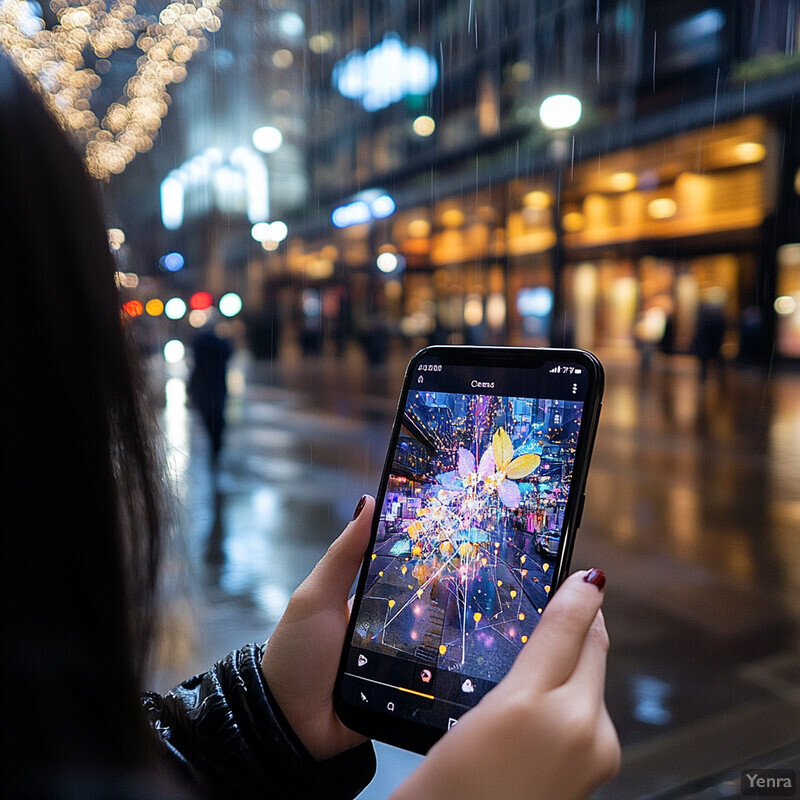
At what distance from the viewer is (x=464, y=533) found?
1089mm

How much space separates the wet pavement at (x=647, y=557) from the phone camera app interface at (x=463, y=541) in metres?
0.33

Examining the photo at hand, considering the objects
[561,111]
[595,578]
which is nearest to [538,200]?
[561,111]

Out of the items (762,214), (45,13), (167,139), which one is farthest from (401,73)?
(45,13)

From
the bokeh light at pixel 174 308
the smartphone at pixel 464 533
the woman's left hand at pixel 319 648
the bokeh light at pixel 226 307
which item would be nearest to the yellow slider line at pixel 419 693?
the smartphone at pixel 464 533

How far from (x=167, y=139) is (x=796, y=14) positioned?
1115 centimetres

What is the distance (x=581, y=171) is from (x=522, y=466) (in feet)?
56.7

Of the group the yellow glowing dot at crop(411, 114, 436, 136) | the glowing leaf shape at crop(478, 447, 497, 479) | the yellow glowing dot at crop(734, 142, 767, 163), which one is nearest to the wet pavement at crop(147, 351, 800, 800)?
the glowing leaf shape at crop(478, 447, 497, 479)

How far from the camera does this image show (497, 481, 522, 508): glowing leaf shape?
1045 mm

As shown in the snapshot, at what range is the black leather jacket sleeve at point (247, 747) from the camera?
1088 mm

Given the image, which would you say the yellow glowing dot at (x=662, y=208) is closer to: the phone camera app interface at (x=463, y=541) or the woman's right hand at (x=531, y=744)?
the phone camera app interface at (x=463, y=541)

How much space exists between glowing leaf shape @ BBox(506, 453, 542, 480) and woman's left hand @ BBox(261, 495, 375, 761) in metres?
0.23

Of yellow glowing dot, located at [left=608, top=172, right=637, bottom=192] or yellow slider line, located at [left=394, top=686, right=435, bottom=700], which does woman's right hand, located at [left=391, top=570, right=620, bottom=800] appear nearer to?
yellow slider line, located at [left=394, top=686, right=435, bottom=700]

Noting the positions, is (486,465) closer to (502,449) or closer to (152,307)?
(502,449)

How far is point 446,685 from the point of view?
1026 millimetres
